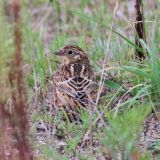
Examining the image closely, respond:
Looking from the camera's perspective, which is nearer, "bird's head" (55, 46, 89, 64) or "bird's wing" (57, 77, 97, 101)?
"bird's wing" (57, 77, 97, 101)

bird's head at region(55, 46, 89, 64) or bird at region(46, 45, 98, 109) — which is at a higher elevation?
bird's head at region(55, 46, 89, 64)

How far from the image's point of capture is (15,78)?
451cm

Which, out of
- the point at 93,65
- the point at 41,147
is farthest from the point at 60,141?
the point at 93,65

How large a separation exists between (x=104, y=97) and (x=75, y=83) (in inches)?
13.4

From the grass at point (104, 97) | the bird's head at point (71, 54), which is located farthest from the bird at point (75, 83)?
the grass at point (104, 97)

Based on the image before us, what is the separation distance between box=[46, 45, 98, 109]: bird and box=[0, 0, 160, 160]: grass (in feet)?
0.38

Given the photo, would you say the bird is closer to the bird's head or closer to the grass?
the bird's head

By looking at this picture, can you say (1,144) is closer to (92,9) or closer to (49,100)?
(49,100)

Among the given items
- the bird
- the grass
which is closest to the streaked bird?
the bird

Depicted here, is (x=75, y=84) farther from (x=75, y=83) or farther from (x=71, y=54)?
(x=71, y=54)

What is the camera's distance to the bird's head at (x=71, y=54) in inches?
298

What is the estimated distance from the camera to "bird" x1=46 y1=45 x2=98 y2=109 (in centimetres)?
680

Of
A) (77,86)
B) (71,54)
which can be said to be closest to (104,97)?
(77,86)

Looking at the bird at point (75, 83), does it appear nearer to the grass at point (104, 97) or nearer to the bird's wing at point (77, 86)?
the bird's wing at point (77, 86)
